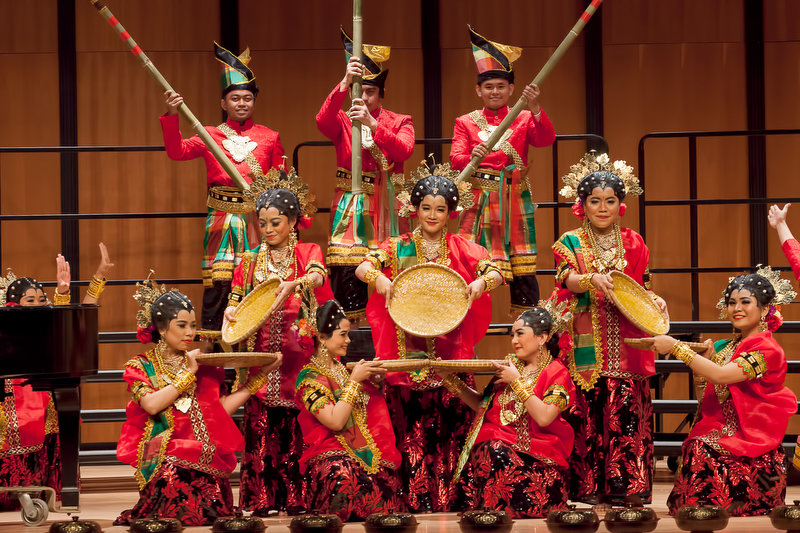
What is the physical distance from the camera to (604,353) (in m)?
4.95

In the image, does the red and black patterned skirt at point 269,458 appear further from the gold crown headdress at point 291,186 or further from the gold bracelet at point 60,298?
the gold bracelet at point 60,298

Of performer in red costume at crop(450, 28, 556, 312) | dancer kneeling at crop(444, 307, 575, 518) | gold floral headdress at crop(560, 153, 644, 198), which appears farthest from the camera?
performer in red costume at crop(450, 28, 556, 312)

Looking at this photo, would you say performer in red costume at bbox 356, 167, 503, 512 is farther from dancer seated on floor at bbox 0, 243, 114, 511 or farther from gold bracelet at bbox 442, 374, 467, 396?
dancer seated on floor at bbox 0, 243, 114, 511

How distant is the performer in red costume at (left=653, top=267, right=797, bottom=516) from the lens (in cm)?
480

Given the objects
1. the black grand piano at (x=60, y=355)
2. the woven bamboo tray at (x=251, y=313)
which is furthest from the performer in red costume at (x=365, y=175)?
the black grand piano at (x=60, y=355)

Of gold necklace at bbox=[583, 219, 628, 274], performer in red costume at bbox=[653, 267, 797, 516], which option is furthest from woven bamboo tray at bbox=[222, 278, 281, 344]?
performer in red costume at bbox=[653, 267, 797, 516]

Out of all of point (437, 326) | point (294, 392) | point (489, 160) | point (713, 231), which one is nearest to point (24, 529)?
point (294, 392)

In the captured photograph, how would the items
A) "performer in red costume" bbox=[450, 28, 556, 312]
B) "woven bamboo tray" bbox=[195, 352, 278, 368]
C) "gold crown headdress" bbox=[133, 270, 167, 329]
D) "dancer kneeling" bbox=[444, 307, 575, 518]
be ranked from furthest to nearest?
A: 1. "performer in red costume" bbox=[450, 28, 556, 312]
2. "gold crown headdress" bbox=[133, 270, 167, 329]
3. "dancer kneeling" bbox=[444, 307, 575, 518]
4. "woven bamboo tray" bbox=[195, 352, 278, 368]

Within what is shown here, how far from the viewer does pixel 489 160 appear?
594 centimetres

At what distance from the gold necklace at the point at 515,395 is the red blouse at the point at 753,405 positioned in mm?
655

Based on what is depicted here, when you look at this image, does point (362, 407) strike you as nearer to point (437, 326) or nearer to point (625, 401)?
point (437, 326)

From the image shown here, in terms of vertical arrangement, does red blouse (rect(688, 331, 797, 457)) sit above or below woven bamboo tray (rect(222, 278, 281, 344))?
below

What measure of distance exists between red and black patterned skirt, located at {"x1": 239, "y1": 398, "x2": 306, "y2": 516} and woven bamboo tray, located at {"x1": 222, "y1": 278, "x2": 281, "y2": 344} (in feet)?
1.20

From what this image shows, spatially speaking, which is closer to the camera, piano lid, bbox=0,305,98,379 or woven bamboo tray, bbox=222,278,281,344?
piano lid, bbox=0,305,98,379
